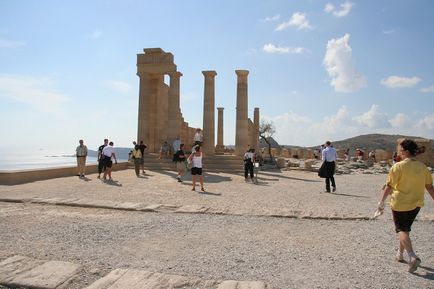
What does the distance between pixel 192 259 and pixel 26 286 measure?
2.22m

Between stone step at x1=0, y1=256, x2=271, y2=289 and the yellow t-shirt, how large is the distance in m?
2.51

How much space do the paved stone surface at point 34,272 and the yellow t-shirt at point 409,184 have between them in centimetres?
468

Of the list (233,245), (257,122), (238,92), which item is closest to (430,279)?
(233,245)

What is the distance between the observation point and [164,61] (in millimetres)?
26062

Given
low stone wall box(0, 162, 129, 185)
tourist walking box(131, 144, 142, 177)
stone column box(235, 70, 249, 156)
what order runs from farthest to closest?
stone column box(235, 70, 249, 156) → tourist walking box(131, 144, 142, 177) → low stone wall box(0, 162, 129, 185)

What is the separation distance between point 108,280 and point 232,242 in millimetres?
2558

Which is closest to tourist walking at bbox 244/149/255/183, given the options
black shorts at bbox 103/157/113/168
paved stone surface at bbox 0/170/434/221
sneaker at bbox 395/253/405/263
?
paved stone surface at bbox 0/170/434/221

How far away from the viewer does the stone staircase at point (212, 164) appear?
23.0 m

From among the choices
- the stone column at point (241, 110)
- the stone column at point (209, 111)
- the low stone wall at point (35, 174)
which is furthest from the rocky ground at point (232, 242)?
the stone column at point (209, 111)

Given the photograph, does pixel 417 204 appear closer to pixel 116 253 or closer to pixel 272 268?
pixel 272 268

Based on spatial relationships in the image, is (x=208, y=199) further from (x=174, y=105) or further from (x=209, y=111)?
(x=209, y=111)

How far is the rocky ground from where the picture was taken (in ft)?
16.2

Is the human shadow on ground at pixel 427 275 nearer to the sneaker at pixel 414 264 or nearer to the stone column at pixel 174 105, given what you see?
the sneaker at pixel 414 264

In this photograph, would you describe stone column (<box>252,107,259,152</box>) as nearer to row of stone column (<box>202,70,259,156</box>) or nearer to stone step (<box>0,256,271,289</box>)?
row of stone column (<box>202,70,259,156</box>)
